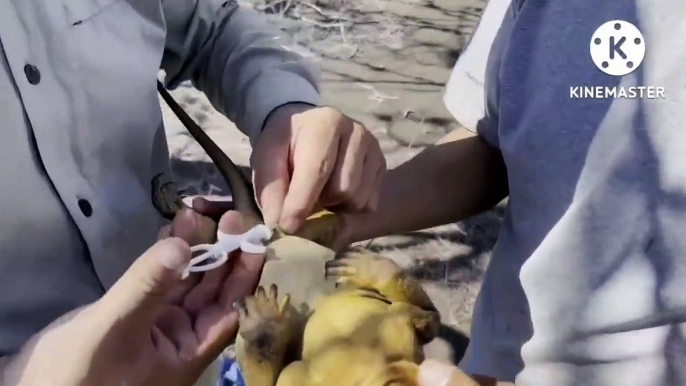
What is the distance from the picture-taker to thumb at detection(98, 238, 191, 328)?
45 cm

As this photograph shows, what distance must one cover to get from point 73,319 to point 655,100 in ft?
1.48

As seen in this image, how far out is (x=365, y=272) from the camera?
0.46 m

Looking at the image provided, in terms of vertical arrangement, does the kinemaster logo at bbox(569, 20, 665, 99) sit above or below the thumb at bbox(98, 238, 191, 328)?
above

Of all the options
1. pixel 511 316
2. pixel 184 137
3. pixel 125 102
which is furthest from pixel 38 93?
pixel 184 137

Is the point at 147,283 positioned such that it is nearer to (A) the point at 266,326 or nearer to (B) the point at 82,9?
(A) the point at 266,326

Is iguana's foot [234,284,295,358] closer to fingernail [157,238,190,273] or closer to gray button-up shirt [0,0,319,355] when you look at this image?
fingernail [157,238,190,273]

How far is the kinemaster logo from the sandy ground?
69cm

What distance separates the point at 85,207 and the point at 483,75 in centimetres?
38

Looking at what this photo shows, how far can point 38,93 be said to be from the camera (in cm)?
52

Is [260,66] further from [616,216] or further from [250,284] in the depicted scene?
[616,216]

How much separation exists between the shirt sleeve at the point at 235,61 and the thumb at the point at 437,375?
297 millimetres

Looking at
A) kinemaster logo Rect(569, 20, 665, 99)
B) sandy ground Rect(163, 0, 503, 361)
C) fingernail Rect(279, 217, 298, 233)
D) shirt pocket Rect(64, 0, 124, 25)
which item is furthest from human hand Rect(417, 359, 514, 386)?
sandy ground Rect(163, 0, 503, 361)

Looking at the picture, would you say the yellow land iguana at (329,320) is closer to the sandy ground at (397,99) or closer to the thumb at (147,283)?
the thumb at (147,283)

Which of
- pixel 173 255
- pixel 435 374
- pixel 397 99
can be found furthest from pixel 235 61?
pixel 397 99
